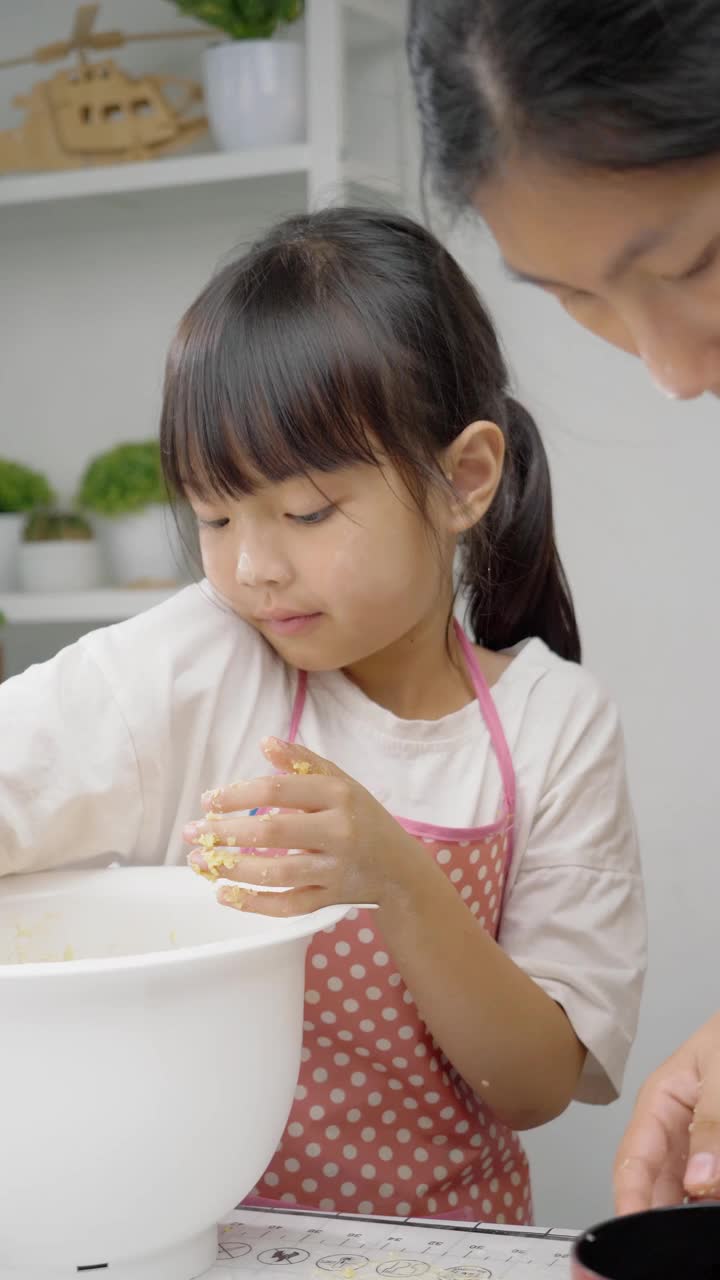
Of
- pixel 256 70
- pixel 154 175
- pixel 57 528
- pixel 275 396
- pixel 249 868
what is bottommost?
pixel 249 868

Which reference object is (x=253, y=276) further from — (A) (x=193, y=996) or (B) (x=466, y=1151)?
(B) (x=466, y=1151)

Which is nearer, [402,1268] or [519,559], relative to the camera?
[402,1268]

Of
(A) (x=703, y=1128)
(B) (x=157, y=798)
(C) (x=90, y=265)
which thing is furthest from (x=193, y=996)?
(C) (x=90, y=265)

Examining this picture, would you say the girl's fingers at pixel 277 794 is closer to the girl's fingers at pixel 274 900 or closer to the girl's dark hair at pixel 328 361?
the girl's fingers at pixel 274 900

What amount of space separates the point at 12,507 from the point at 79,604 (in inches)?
8.2

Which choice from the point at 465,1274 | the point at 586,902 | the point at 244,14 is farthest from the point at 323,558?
the point at 244,14

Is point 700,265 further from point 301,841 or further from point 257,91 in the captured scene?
point 257,91

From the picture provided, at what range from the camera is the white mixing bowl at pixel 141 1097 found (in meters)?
0.63

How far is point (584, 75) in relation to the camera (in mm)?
527

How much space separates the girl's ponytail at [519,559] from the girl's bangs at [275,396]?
229 millimetres

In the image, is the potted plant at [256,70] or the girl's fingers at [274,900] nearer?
the girl's fingers at [274,900]

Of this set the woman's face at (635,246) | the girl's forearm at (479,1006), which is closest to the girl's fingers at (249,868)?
the girl's forearm at (479,1006)

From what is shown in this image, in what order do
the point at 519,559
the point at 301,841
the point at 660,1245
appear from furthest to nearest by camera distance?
the point at 519,559 → the point at 301,841 → the point at 660,1245

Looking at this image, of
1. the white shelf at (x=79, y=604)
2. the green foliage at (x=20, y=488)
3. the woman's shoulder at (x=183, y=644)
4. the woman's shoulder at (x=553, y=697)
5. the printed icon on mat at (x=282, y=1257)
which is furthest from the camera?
the green foliage at (x=20, y=488)
